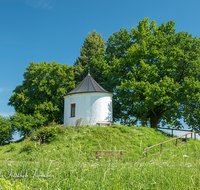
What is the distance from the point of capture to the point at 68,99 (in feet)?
87.0

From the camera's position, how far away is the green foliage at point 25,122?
26.4 metres

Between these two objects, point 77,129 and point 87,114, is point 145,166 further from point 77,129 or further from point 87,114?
point 87,114

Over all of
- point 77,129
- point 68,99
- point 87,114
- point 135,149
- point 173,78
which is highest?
point 173,78

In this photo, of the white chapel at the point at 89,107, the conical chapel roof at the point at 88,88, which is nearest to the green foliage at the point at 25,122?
the white chapel at the point at 89,107

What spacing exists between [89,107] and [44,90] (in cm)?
856

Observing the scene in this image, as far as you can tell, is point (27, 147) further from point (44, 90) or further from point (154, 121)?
point (154, 121)

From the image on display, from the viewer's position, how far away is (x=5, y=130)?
25891 mm

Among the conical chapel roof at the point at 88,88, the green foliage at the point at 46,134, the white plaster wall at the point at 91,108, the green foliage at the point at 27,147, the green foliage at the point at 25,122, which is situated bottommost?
the green foliage at the point at 27,147

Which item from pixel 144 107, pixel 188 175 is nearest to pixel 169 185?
pixel 188 175

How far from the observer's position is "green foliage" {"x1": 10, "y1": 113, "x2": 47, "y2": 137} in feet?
86.7

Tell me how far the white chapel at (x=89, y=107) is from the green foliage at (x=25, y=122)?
404cm

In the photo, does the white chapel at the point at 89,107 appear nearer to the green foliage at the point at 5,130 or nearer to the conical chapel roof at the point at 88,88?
the conical chapel roof at the point at 88,88

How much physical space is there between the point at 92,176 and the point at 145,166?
65.2 inches

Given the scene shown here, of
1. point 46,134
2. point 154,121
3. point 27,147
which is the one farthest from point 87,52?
point 27,147
